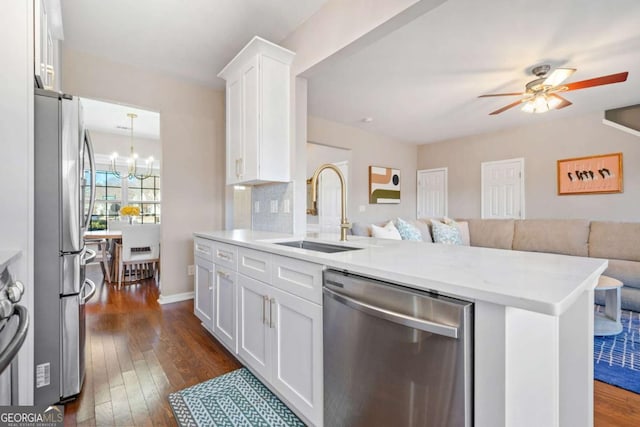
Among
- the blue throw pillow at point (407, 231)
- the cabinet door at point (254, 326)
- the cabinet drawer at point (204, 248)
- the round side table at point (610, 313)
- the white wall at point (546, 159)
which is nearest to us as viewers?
the cabinet door at point (254, 326)

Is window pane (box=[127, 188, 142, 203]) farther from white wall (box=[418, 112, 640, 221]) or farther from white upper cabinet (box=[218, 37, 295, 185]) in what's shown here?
white wall (box=[418, 112, 640, 221])

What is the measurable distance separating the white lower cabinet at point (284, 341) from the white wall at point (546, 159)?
17.4 feet

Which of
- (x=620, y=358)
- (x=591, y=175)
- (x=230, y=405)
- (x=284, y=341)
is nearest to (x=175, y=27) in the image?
(x=284, y=341)

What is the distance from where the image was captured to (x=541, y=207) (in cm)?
497

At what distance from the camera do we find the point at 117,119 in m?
4.95

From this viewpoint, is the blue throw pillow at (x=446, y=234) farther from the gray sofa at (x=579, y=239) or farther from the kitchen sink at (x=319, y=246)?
the kitchen sink at (x=319, y=246)

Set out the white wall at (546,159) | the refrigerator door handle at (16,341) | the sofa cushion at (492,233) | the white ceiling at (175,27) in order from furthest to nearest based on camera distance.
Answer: the sofa cushion at (492,233)
the white wall at (546,159)
the white ceiling at (175,27)
the refrigerator door handle at (16,341)

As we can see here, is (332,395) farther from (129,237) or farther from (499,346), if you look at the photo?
(129,237)

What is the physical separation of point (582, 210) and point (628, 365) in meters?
3.47

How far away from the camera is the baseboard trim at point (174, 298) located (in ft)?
10.5

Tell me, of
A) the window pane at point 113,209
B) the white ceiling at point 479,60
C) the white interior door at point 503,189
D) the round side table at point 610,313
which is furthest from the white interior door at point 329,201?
the window pane at point 113,209

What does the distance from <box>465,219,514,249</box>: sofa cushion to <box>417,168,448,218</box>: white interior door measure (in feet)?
4.49

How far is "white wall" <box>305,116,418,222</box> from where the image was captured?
16.1 feet

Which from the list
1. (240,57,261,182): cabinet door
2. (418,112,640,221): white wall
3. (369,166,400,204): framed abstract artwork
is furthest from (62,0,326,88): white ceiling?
(418,112,640,221): white wall
